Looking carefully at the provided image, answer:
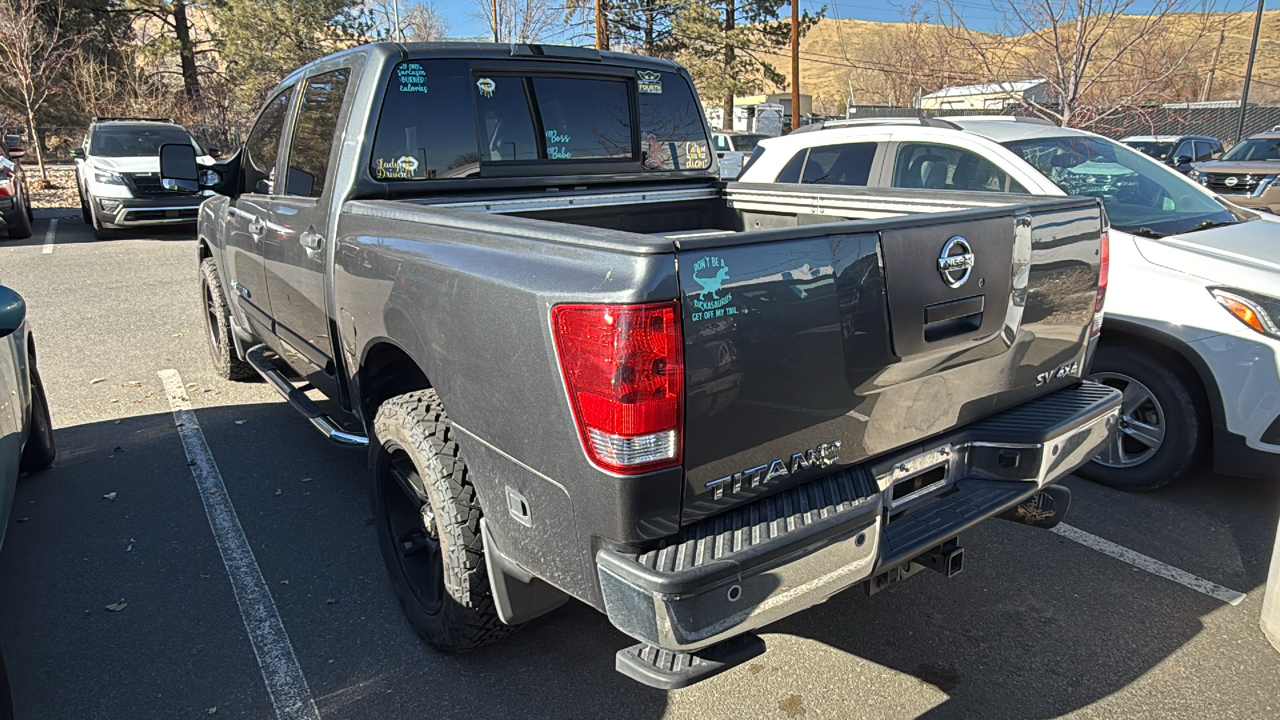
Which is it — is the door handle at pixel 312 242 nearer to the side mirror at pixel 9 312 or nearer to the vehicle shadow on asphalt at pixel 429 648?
the side mirror at pixel 9 312

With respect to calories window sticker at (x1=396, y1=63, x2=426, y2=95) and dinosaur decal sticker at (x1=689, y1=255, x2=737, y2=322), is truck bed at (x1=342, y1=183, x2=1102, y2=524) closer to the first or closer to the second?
dinosaur decal sticker at (x1=689, y1=255, x2=737, y2=322)

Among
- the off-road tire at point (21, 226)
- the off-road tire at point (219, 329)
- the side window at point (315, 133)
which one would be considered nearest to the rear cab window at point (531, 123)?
the side window at point (315, 133)

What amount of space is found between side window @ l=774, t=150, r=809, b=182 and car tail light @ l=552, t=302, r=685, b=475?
4.56 m

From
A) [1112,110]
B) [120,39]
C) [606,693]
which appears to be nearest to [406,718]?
[606,693]

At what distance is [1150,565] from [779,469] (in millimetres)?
2422

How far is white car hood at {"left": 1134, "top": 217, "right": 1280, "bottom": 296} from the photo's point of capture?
153 inches

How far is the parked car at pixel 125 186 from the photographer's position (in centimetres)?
1289

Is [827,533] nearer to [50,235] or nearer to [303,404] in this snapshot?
[303,404]

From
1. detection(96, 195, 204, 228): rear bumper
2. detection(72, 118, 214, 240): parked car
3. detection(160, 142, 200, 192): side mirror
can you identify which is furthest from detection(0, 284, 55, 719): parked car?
detection(96, 195, 204, 228): rear bumper

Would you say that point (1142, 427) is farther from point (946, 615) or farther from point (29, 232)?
point (29, 232)

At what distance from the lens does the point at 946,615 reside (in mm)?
3293

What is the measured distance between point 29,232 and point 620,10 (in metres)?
20.5

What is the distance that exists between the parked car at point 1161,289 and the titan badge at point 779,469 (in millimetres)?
2100

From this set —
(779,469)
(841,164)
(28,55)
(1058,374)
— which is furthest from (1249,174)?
(28,55)
